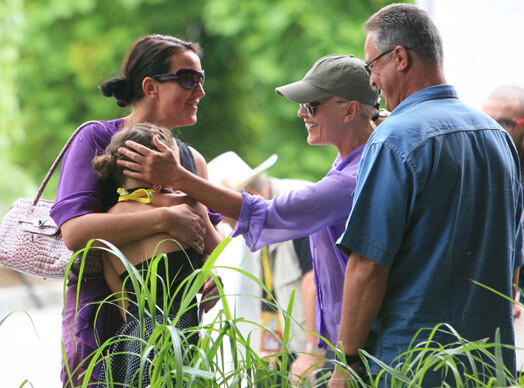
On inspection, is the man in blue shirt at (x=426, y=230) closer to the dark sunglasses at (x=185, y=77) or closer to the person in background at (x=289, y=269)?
the dark sunglasses at (x=185, y=77)

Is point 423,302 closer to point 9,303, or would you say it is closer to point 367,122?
point 367,122

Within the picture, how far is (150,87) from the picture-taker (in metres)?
2.53

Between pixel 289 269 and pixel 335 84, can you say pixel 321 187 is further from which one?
pixel 289 269

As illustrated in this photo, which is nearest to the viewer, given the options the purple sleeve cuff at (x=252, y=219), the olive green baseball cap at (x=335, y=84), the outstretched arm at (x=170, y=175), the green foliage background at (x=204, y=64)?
the outstretched arm at (x=170, y=175)

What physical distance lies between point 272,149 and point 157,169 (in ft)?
24.0

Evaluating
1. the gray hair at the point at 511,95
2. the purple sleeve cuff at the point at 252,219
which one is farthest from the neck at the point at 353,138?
the gray hair at the point at 511,95

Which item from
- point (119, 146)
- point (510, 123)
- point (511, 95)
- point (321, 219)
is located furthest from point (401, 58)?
point (511, 95)

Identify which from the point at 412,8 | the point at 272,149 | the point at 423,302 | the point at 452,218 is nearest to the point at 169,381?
the point at 423,302

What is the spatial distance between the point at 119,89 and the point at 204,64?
759 cm

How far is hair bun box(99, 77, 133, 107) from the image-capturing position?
255 cm

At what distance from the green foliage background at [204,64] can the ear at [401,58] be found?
643cm

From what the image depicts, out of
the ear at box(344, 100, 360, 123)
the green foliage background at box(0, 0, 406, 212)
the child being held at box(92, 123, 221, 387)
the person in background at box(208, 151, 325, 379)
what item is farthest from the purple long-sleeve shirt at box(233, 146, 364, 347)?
the green foliage background at box(0, 0, 406, 212)

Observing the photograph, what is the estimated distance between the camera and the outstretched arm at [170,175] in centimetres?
221

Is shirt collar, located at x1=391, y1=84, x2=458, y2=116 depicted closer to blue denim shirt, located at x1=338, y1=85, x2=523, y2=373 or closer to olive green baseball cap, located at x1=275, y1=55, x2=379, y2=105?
blue denim shirt, located at x1=338, y1=85, x2=523, y2=373
